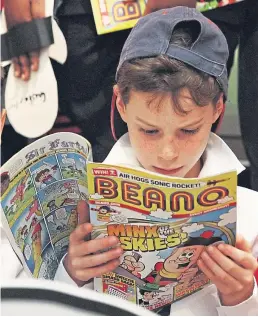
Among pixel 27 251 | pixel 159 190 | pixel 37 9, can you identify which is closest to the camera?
pixel 159 190

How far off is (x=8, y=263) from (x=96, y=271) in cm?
15

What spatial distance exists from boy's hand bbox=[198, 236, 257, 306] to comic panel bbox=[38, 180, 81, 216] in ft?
0.74

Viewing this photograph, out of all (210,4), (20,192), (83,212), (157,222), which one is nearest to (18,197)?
(20,192)

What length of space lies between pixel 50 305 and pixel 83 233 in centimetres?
36

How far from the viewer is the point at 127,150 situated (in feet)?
2.96

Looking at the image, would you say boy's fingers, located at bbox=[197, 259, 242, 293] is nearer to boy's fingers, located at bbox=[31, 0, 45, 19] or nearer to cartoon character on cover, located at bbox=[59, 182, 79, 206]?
cartoon character on cover, located at bbox=[59, 182, 79, 206]

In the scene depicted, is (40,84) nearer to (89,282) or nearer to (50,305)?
(89,282)

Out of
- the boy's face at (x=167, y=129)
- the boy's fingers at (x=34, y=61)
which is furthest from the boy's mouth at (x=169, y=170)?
the boy's fingers at (x=34, y=61)

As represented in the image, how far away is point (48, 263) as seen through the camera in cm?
91

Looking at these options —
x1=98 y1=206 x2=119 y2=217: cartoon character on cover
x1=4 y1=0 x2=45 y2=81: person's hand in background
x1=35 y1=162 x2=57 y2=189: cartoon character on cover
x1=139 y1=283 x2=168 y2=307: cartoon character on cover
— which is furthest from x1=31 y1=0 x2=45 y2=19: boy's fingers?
x1=139 y1=283 x2=168 y2=307: cartoon character on cover

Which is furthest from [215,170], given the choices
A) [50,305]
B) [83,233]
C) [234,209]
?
[50,305]

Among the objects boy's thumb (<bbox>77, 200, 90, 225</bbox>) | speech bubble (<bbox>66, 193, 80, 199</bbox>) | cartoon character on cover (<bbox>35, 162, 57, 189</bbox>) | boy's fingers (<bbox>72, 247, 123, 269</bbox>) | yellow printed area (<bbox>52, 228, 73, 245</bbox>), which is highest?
cartoon character on cover (<bbox>35, 162, 57, 189</bbox>)

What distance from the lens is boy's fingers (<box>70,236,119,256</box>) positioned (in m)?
0.81

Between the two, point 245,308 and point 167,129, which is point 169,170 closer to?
point 167,129
